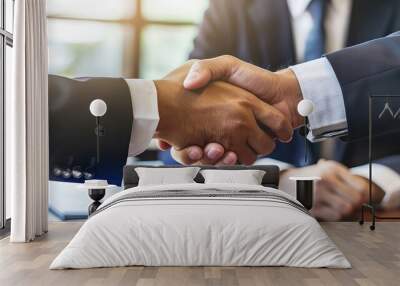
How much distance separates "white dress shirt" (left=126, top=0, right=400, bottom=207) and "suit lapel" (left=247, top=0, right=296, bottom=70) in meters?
0.09

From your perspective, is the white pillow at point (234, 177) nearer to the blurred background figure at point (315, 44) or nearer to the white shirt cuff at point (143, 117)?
the blurred background figure at point (315, 44)

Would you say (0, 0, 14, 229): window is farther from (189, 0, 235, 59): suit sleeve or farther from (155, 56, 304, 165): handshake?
(189, 0, 235, 59): suit sleeve

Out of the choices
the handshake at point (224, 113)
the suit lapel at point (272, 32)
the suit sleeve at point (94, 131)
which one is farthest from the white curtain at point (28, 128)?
the suit lapel at point (272, 32)

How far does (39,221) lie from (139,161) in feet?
5.02

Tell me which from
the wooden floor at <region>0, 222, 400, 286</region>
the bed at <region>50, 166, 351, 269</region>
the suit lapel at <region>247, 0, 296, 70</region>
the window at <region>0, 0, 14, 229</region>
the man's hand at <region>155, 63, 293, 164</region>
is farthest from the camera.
Result: the suit lapel at <region>247, 0, 296, 70</region>

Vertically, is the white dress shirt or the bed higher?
the white dress shirt

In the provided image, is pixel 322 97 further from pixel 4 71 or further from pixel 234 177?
pixel 4 71

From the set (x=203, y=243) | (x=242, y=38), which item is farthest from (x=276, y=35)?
(x=203, y=243)

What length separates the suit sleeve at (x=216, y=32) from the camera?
24.5 feet

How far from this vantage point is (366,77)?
7418 mm

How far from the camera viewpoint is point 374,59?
7.47m

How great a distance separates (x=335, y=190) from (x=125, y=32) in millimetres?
3396

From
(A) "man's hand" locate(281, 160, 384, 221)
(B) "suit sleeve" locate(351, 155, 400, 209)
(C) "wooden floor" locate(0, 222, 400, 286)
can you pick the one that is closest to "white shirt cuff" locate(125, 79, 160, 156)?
(A) "man's hand" locate(281, 160, 384, 221)

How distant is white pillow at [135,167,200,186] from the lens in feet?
21.9
